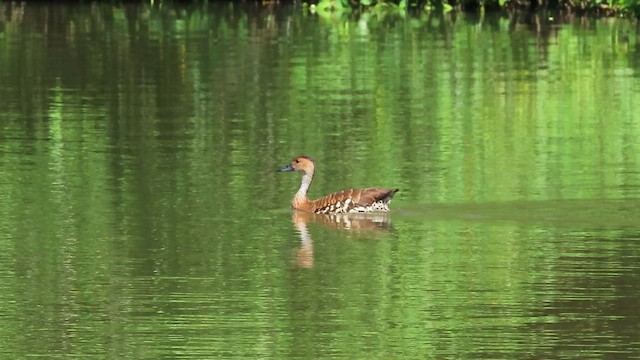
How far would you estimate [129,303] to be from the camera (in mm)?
13562

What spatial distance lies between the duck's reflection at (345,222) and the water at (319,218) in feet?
0.15

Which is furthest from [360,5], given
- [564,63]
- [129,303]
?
[129,303]

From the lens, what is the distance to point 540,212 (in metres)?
17.5

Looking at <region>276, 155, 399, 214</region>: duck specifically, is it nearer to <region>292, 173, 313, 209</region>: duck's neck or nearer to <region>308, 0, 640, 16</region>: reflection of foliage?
<region>292, 173, 313, 209</region>: duck's neck

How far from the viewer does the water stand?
1268cm

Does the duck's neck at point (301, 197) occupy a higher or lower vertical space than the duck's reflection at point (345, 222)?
higher

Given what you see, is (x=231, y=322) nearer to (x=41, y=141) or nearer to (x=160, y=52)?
(x=41, y=141)

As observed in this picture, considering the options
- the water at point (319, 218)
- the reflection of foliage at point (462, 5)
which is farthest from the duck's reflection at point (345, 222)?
the reflection of foliage at point (462, 5)

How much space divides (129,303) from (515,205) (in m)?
5.24

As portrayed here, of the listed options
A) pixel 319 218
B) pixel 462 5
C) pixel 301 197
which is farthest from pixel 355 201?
pixel 462 5

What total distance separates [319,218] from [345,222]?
1.02ft

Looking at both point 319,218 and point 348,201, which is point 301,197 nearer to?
point 319,218

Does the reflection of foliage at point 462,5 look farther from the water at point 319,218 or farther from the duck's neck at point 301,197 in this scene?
the duck's neck at point 301,197

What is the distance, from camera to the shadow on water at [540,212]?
17.1 m
